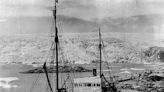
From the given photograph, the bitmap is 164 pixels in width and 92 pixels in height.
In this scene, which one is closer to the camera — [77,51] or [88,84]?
[88,84]

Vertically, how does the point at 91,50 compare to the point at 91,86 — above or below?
below

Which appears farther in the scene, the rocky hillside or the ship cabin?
the rocky hillside

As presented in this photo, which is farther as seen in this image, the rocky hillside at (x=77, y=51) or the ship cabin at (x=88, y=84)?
the rocky hillside at (x=77, y=51)

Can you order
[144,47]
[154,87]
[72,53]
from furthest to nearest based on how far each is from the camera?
[144,47] < [72,53] < [154,87]

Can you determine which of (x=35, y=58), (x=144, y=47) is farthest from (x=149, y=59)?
(x=35, y=58)

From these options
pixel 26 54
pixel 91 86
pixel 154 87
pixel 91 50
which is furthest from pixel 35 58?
pixel 91 86

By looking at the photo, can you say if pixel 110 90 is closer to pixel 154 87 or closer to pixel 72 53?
pixel 154 87

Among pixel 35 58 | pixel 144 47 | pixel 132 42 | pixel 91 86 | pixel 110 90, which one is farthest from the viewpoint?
pixel 132 42

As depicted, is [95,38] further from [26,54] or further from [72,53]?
[26,54]

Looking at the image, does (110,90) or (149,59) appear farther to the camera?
(149,59)
